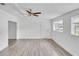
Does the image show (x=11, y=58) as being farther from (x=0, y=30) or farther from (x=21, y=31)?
(x=21, y=31)

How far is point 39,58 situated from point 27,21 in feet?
32.7

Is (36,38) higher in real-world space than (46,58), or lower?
lower

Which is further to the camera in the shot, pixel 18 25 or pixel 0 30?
pixel 18 25

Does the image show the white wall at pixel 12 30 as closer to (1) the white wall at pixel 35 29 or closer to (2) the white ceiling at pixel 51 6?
(1) the white wall at pixel 35 29

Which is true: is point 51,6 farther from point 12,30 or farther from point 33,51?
point 12,30

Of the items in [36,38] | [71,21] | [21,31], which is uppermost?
[71,21]

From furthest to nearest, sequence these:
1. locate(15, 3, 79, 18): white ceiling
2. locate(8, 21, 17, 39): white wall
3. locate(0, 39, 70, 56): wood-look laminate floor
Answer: locate(8, 21, 17, 39): white wall, locate(0, 39, 70, 56): wood-look laminate floor, locate(15, 3, 79, 18): white ceiling

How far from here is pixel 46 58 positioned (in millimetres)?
884

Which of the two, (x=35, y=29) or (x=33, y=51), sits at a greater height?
(x=35, y=29)

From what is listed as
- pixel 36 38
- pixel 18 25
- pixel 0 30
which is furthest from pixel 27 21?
pixel 0 30

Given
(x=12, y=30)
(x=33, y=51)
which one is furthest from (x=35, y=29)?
(x=33, y=51)

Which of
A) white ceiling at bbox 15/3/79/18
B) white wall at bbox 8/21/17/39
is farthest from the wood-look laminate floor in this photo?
white wall at bbox 8/21/17/39

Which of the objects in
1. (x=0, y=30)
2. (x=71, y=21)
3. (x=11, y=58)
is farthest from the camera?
(x=0, y=30)

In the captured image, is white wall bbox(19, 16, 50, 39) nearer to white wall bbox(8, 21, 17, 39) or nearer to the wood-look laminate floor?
white wall bbox(8, 21, 17, 39)
